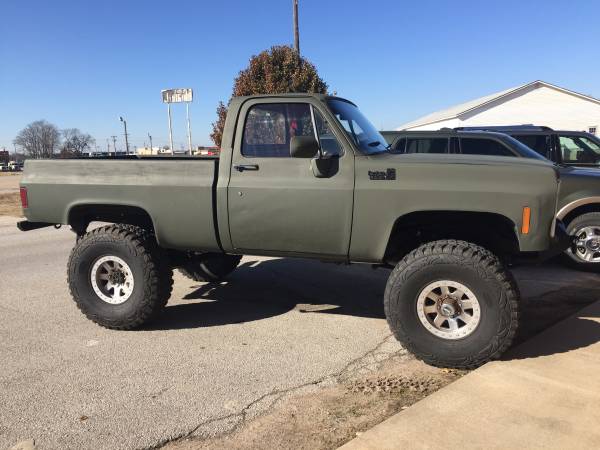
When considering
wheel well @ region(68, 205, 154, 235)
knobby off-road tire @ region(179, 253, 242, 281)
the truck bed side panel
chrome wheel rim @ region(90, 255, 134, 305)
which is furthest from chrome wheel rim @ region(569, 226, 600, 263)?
chrome wheel rim @ region(90, 255, 134, 305)

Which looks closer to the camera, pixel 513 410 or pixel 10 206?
pixel 513 410

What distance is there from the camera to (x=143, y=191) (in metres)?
4.41

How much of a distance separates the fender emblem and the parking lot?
1435 mm

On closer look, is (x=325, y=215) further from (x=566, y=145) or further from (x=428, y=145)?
(x=566, y=145)

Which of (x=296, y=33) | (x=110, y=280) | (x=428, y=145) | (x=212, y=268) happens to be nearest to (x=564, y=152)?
(x=428, y=145)

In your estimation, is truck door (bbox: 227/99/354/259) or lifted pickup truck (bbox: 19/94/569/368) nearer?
lifted pickup truck (bbox: 19/94/569/368)

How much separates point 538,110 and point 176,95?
26.4 m

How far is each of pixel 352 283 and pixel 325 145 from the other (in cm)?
259

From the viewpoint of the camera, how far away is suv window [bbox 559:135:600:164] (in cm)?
793

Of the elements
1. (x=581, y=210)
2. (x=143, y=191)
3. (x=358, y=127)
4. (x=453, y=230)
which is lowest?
(x=581, y=210)

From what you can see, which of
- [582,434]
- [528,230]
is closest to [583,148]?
[528,230]

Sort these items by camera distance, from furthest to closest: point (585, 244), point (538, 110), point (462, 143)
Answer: point (538, 110) < point (462, 143) < point (585, 244)

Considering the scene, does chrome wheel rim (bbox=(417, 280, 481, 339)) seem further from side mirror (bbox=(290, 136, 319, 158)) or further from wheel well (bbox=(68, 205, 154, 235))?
wheel well (bbox=(68, 205, 154, 235))

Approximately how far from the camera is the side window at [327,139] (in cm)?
400
